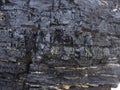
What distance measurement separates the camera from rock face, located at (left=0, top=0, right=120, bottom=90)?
411 inches

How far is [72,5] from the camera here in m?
10.9

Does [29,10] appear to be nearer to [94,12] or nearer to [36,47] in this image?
[36,47]

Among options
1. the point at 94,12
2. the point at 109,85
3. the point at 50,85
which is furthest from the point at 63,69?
the point at 94,12

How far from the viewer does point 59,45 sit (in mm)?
10617

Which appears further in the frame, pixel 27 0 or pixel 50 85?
pixel 27 0

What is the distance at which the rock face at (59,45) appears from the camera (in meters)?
10.4

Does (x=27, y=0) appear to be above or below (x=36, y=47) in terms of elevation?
above

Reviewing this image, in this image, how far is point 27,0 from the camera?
11117 mm

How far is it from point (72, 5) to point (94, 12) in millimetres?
815

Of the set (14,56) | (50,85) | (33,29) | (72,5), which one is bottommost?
(50,85)

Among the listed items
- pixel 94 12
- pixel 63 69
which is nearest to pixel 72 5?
pixel 94 12

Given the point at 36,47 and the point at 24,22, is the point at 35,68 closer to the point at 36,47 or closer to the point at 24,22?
the point at 36,47

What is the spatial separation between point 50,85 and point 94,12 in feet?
9.76

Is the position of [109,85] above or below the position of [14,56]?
below
